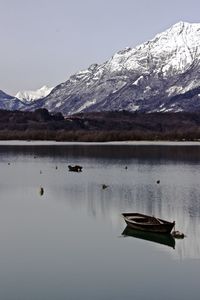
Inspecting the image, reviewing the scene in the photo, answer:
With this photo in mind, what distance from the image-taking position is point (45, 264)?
33.3 m

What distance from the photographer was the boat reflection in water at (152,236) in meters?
40.1

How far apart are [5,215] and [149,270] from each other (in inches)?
831

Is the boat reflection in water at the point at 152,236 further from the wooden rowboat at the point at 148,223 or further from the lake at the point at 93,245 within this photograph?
the wooden rowboat at the point at 148,223

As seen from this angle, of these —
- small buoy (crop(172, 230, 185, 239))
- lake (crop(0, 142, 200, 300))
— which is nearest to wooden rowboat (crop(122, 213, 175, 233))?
small buoy (crop(172, 230, 185, 239))

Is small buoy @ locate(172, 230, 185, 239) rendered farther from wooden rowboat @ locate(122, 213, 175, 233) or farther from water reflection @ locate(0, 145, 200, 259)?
wooden rowboat @ locate(122, 213, 175, 233)

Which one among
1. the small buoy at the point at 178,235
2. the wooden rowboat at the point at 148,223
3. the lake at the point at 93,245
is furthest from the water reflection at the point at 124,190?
the wooden rowboat at the point at 148,223

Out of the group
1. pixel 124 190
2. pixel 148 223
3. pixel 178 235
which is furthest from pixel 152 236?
pixel 124 190

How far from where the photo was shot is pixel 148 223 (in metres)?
43.3

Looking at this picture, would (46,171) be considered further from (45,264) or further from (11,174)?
(45,264)

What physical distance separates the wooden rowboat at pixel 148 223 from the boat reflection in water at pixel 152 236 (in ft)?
1.02

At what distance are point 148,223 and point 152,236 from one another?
1.34 metres

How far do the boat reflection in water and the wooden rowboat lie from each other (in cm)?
31

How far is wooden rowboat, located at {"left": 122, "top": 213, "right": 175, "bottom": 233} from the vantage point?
137 feet

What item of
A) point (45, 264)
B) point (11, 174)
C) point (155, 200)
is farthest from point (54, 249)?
point (11, 174)
